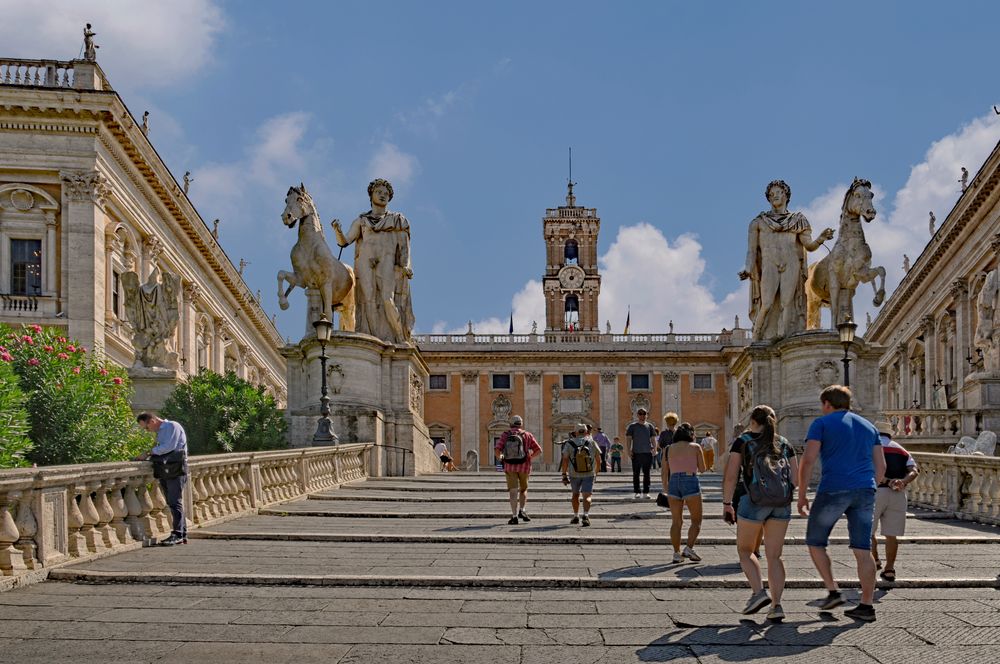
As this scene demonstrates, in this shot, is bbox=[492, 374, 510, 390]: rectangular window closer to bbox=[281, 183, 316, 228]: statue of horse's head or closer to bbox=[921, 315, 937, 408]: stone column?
bbox=[921, 315, 937, 408]: stone column

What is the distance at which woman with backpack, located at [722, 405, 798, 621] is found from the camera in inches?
298

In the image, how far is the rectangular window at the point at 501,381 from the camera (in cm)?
7212

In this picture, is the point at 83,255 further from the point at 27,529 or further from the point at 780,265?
the point at 27,529

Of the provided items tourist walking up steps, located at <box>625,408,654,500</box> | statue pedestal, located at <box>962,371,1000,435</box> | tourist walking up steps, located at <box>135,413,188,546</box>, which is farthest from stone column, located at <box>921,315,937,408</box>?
tourist walking up steps, located at <box>135,413,188,546</box>

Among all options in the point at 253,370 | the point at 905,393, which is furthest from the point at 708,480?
the point at 253,370

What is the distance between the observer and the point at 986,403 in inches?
1126

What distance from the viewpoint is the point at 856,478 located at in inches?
299

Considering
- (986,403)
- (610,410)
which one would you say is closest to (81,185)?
(986,403)

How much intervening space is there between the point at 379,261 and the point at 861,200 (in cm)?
1089

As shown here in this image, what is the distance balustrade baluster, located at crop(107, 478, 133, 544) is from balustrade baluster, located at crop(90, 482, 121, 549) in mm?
156

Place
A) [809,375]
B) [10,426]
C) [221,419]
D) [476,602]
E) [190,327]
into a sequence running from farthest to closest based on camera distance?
[190,327] < [809,375] < [221,419] < [10,426] < [476,602]

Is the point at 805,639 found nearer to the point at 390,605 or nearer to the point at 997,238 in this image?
the point at 390,605

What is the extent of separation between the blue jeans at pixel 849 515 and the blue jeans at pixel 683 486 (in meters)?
3.30

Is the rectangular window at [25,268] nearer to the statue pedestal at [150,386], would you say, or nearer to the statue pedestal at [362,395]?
the statue pedestal at [150,386]
